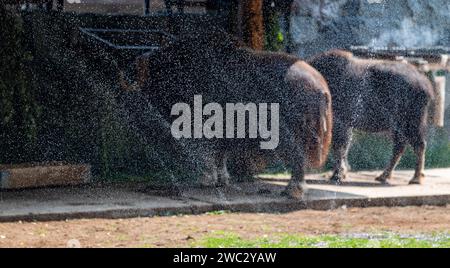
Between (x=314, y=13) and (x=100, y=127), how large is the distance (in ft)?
12.6

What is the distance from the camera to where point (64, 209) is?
10.5 meters

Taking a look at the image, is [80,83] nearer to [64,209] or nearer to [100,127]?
[100,127]

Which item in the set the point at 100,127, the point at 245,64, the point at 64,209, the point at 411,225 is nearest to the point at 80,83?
the point at 100,127

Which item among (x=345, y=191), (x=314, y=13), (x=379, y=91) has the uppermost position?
(x=314, y=13)

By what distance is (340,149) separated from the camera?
45.7 feet

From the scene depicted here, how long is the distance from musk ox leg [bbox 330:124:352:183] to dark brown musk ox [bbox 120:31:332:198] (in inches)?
48.9

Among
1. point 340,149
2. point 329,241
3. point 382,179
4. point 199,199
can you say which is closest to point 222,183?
point 199,199

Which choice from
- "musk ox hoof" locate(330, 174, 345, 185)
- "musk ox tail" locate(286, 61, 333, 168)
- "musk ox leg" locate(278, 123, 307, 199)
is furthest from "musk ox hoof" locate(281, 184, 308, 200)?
"musk ox hoof" locate(330, 174, 345, 185)

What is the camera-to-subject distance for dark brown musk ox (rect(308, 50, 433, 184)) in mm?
13758

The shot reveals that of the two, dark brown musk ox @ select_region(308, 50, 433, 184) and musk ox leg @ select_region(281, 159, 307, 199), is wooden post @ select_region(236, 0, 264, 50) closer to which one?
dark brown musk ox @ select_region(308, 50, 433, 184)

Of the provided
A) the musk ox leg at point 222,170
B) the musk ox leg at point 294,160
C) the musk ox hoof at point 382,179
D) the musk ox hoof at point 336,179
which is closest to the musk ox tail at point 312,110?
the musk ox leg at point 294,160

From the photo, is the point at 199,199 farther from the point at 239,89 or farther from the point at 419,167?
the point at 419,167

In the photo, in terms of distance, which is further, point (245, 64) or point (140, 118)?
point (140, 118)

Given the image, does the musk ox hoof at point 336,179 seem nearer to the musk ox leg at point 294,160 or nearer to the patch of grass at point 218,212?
the musk ox leg at point 294,160
